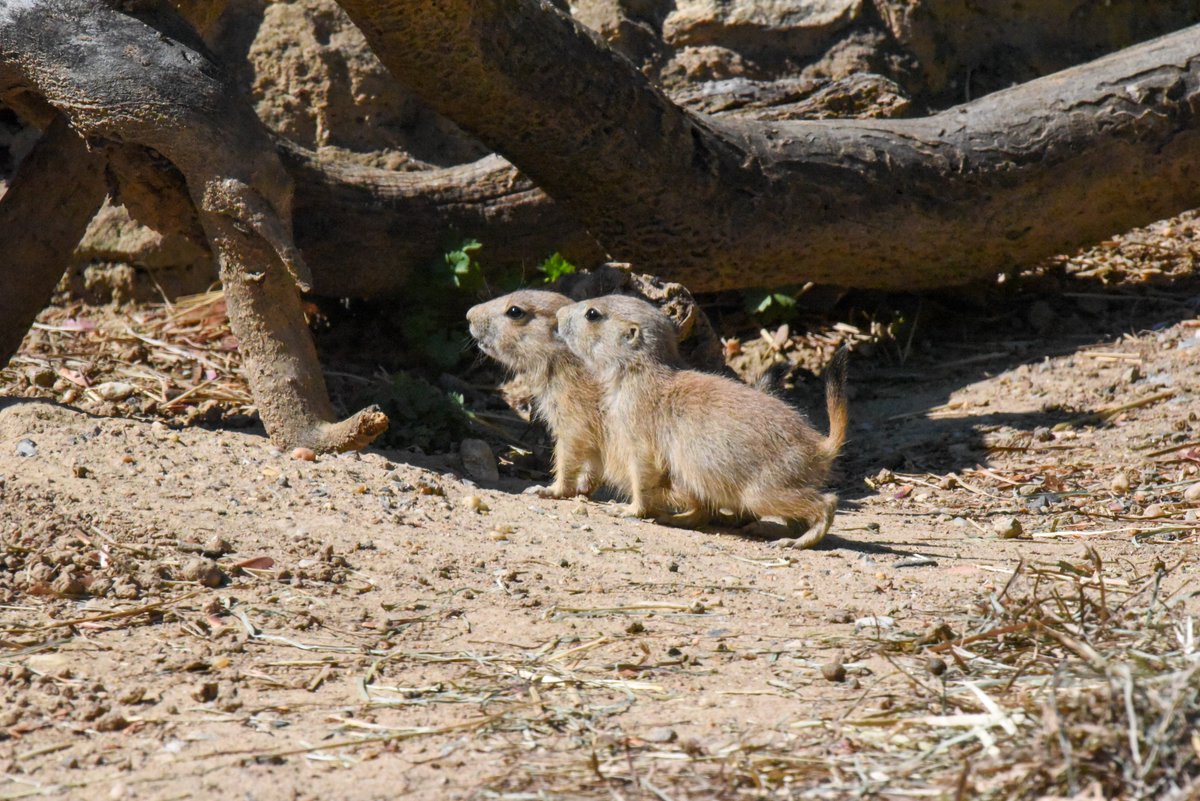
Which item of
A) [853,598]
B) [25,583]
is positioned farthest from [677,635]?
[25,583]

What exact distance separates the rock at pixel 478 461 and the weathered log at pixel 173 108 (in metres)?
0.90

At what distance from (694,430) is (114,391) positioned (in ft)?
10.4

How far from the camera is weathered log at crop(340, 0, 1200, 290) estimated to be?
19.4 feet

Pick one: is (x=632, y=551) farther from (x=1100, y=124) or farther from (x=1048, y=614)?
(x=1100, y=124)

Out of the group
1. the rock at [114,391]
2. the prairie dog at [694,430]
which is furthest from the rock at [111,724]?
the rock at [114,391]

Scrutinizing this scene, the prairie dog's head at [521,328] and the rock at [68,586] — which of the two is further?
the prairie dog's head at [521,328]

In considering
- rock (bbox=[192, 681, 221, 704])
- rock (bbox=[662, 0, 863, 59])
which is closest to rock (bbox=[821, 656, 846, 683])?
rock (bbox=[192, 681, 221, 704])

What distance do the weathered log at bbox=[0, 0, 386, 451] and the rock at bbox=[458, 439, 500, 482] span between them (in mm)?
904

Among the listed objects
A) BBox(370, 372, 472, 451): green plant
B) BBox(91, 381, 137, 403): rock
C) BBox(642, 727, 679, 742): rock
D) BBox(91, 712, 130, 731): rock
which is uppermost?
BBox(91, 381, 137, 403): rock

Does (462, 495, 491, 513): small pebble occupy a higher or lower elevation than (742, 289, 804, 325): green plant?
lower

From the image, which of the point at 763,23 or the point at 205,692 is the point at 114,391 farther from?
the point at 763,23

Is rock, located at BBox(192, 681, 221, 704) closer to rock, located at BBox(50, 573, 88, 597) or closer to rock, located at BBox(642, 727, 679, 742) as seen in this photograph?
Answer: rock, located at BBox(50, 573, 88, 597)

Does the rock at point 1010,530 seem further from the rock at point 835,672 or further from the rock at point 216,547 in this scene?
the rock at point 216,547

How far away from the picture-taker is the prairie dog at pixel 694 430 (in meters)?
5.23
